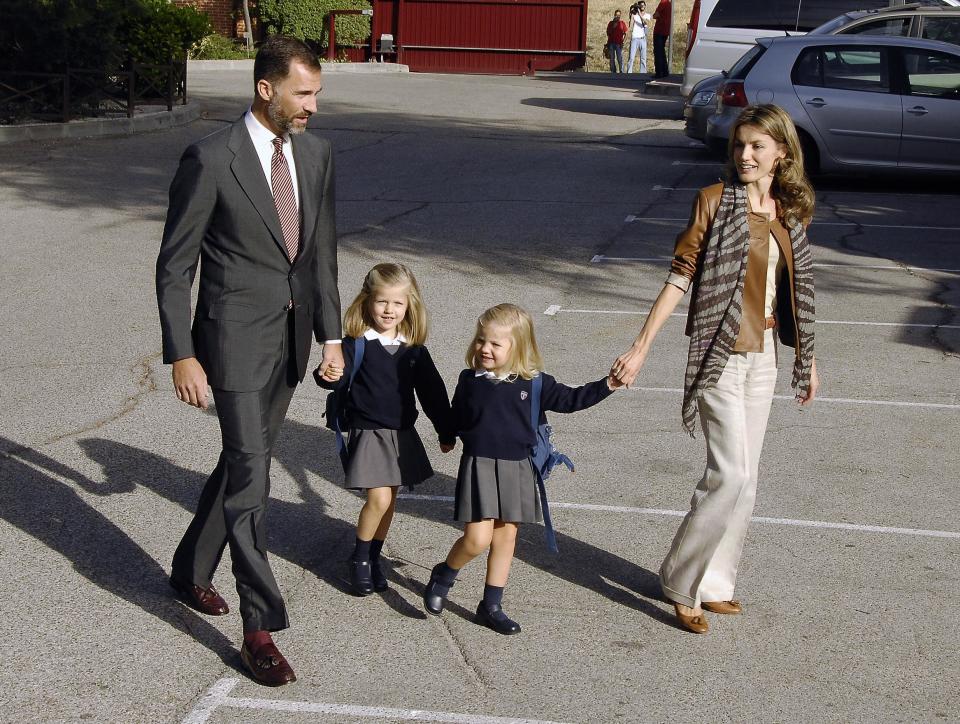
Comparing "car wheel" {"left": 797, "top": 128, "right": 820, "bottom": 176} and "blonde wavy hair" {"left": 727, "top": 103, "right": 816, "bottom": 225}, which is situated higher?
"blonde wavy hair" {"left": 727, "top": 103, "right": 816, "bottom": 225}

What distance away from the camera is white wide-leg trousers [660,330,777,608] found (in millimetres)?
4637

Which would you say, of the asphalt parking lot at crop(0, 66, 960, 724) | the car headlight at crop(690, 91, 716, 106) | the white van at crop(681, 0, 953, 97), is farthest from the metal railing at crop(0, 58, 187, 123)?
the car headlight at crop(690, 91, 716, 106)

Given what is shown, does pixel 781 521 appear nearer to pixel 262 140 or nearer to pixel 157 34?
pixel 262 140

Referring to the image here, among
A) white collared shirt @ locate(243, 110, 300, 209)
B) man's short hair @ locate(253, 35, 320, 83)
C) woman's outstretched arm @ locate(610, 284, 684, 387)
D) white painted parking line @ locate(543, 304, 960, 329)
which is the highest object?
man's short hair @ locate(253, 35, 320, 83)

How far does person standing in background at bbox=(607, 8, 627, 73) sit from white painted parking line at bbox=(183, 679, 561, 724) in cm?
3427

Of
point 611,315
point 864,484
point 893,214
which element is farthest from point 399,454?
point 893,214

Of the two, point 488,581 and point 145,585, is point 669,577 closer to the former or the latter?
point 488,581

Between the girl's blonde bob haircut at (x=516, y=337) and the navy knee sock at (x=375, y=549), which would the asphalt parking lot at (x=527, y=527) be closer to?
the navy knee sock at (x=375, y=549)

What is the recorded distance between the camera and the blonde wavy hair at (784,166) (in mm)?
4492

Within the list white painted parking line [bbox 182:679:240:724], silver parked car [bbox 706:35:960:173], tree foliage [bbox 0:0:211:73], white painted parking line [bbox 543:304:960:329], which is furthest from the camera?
tree foliage [bbox 0:0:211:73]

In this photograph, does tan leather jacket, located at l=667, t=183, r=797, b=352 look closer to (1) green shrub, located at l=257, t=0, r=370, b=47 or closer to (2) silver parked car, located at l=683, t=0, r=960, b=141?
(2) silver parked car, located at l=683, t=0, r=960, b=141

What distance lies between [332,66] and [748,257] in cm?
3203

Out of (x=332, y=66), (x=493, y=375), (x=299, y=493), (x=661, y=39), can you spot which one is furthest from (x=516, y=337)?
(x=332, y=66)

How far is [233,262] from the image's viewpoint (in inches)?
168
